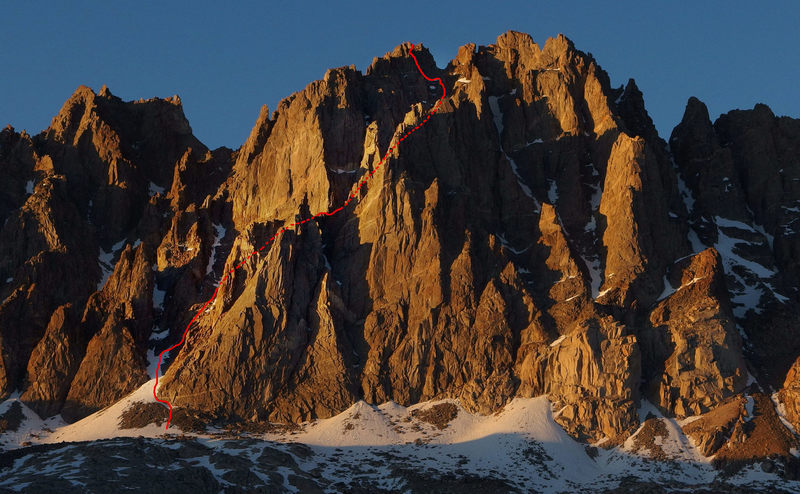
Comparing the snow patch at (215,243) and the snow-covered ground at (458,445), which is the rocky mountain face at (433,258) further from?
the snow-covered ground at (458,445)

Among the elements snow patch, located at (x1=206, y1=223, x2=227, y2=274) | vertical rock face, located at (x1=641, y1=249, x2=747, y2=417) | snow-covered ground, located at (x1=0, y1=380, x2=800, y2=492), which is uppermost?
snow patch, located at (x1=206, y1=223, x2=227, y2=274)

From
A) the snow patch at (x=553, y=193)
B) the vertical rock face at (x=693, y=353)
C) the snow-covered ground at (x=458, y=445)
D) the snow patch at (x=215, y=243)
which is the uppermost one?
the snow patch at (x=553, y=193)

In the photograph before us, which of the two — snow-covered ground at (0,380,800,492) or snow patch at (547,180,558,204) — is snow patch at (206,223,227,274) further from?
snow patch at (547,180,558,204)

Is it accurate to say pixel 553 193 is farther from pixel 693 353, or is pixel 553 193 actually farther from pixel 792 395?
pixel 792 395

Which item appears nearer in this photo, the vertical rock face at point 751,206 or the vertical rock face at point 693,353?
the vertical rock face at point 693,353

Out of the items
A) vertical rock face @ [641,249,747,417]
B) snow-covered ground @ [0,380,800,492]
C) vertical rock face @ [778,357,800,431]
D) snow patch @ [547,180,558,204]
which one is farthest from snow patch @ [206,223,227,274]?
vertical rock face @ [778,357,800,431]

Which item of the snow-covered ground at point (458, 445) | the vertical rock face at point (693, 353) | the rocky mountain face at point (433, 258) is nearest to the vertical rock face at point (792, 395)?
the rocky mountain face at point (433, 258)

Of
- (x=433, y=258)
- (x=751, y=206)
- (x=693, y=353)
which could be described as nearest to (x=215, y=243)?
(x=433, y=258)

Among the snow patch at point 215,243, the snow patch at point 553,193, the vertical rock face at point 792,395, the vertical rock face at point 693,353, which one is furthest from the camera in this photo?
the snow patch at point 553,193

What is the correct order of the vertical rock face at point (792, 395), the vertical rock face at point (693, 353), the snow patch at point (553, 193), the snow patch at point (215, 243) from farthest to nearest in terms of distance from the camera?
the snow patch at point (553, 193) < the snow patch at point (215, 243) < the vertical rock face at point (693, 353) < the vertical rock face at point (792, 395)

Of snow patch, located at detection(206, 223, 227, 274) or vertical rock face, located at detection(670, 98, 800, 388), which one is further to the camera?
snow patch, located at detection(206, 223, 227, 274)
